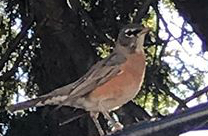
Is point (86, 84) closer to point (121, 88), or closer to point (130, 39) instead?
point (121, 88)

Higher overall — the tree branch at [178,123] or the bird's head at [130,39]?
the bird's head at [130,39]

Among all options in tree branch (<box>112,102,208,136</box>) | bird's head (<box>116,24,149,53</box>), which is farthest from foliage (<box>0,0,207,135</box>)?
tree branch (<box>112,102,208,136</box>)

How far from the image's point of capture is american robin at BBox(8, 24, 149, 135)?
12.3 feet

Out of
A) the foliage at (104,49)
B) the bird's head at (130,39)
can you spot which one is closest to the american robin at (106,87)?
the bird's head at (130,39)

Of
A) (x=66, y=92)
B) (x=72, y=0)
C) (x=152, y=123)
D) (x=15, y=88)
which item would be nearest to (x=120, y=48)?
(x=66, y=92)

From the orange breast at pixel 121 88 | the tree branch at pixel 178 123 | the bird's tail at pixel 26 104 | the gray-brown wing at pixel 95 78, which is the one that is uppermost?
the gray-brown wing at pixel 95 78

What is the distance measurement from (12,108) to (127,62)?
789mm

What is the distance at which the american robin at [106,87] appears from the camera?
3758 millimetres

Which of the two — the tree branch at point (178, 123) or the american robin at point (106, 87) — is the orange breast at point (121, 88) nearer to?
the american robin at point (106, 87)

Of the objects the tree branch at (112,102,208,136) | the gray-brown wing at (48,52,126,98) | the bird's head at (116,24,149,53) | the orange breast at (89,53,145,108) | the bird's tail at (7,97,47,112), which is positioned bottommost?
the tree branch at (112,102,208,136)

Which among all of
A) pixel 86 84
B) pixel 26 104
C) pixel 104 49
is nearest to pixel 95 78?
pixel 86 84

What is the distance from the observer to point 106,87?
12.7 ft

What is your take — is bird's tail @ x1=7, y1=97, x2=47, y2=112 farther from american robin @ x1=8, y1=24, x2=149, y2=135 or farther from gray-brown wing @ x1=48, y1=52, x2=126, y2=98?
gray-brown wing @ x1=48, y1=52, x2=126, y2=98

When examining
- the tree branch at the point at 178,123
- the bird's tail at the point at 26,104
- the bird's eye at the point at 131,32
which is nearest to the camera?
the tree branch at the point at 178,123
